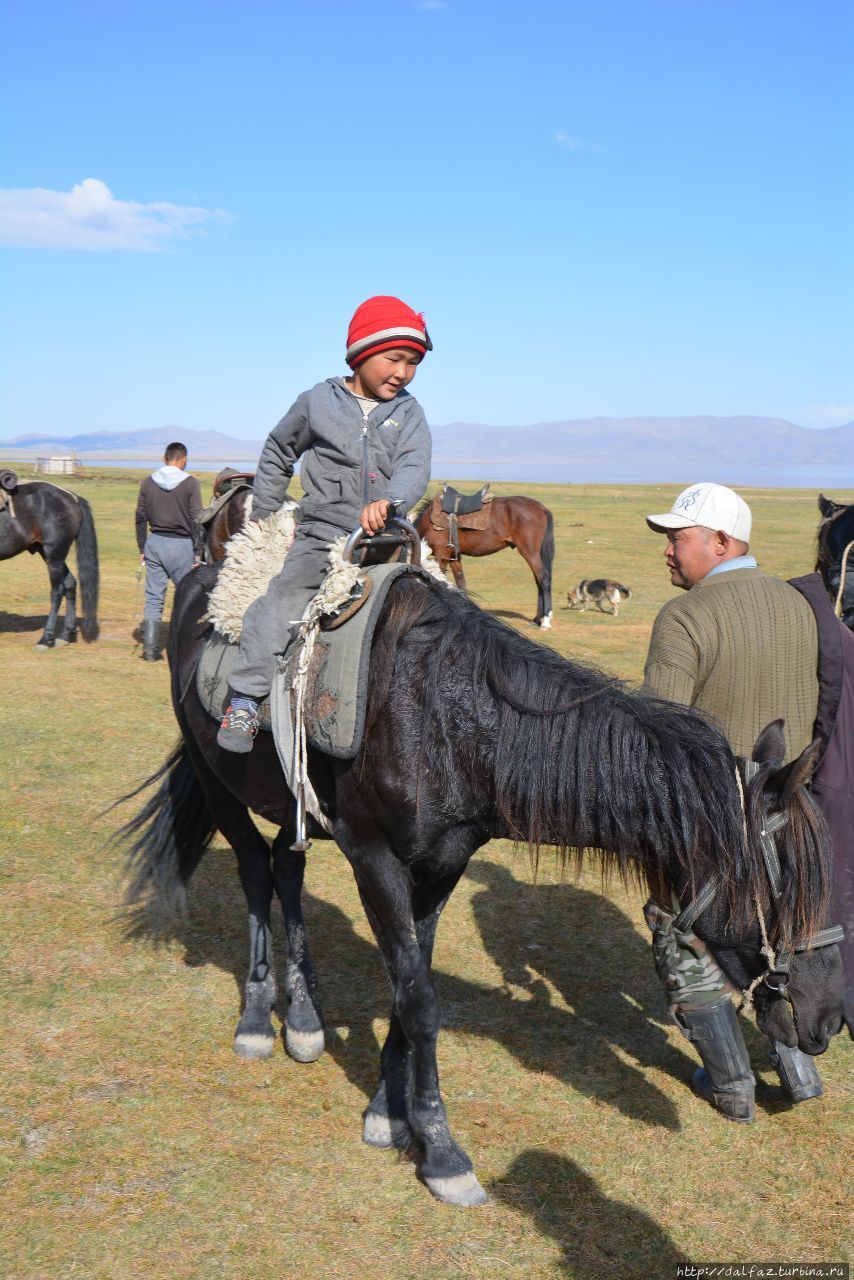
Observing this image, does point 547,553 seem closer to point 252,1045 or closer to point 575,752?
point 252,1045

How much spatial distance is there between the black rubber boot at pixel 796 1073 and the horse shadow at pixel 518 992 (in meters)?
0.44

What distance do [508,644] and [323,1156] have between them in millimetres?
1880

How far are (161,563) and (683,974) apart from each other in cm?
969

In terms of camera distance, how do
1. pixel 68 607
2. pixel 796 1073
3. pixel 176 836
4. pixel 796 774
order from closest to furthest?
pixel 796 774 → pixel 796 1073 → pixel 176 836 → pixel 68 607

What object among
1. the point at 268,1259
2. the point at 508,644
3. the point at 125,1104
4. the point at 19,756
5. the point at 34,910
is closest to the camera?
the point at 268,1259

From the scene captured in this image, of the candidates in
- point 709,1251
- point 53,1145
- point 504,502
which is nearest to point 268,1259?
point 53,1145

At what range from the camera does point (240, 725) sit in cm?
354

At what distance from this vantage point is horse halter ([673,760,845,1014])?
2.66 metres

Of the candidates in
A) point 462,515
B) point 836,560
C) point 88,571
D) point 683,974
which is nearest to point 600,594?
point 462,515

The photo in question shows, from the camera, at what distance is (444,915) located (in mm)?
5547

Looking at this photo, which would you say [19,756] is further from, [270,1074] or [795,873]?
[795,873]

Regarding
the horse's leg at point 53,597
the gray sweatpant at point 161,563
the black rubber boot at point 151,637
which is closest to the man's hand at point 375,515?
the gray sweatpant at point 161,563

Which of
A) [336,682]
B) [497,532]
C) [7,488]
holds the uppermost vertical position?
[7,488]

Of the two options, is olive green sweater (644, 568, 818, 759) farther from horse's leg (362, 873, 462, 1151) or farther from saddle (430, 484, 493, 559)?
saddle (430, 484, 493, 559)
